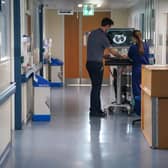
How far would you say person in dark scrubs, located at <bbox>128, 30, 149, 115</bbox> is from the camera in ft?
25.7

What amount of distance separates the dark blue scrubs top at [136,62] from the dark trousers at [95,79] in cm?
63

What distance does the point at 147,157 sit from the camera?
5.44 m

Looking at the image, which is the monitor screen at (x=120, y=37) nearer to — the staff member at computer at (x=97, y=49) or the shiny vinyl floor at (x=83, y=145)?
the staff member at computer at (x=97, y=49)

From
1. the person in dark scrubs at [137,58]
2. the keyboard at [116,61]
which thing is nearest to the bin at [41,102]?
the keyboard at [116,61]

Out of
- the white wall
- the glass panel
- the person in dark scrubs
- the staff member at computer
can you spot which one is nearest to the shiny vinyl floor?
the person in dark scrubs

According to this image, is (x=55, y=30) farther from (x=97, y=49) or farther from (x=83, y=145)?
(x=83, y=145)

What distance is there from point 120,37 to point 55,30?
6.55m

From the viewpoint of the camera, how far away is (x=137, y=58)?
807 cm

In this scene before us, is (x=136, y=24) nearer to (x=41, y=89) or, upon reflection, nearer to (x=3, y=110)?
(x=41, y=89)

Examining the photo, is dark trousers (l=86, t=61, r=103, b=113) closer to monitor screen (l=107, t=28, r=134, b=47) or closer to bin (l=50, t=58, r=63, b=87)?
monitor screen (l=107, t=28, r=134, b=47)

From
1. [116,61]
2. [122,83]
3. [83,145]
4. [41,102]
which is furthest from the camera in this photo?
[122,83]

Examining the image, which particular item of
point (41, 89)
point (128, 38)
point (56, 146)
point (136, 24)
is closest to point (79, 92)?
point (136, 24)

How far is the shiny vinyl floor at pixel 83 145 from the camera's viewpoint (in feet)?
16.9

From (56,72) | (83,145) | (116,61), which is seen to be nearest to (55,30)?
(56,72)
